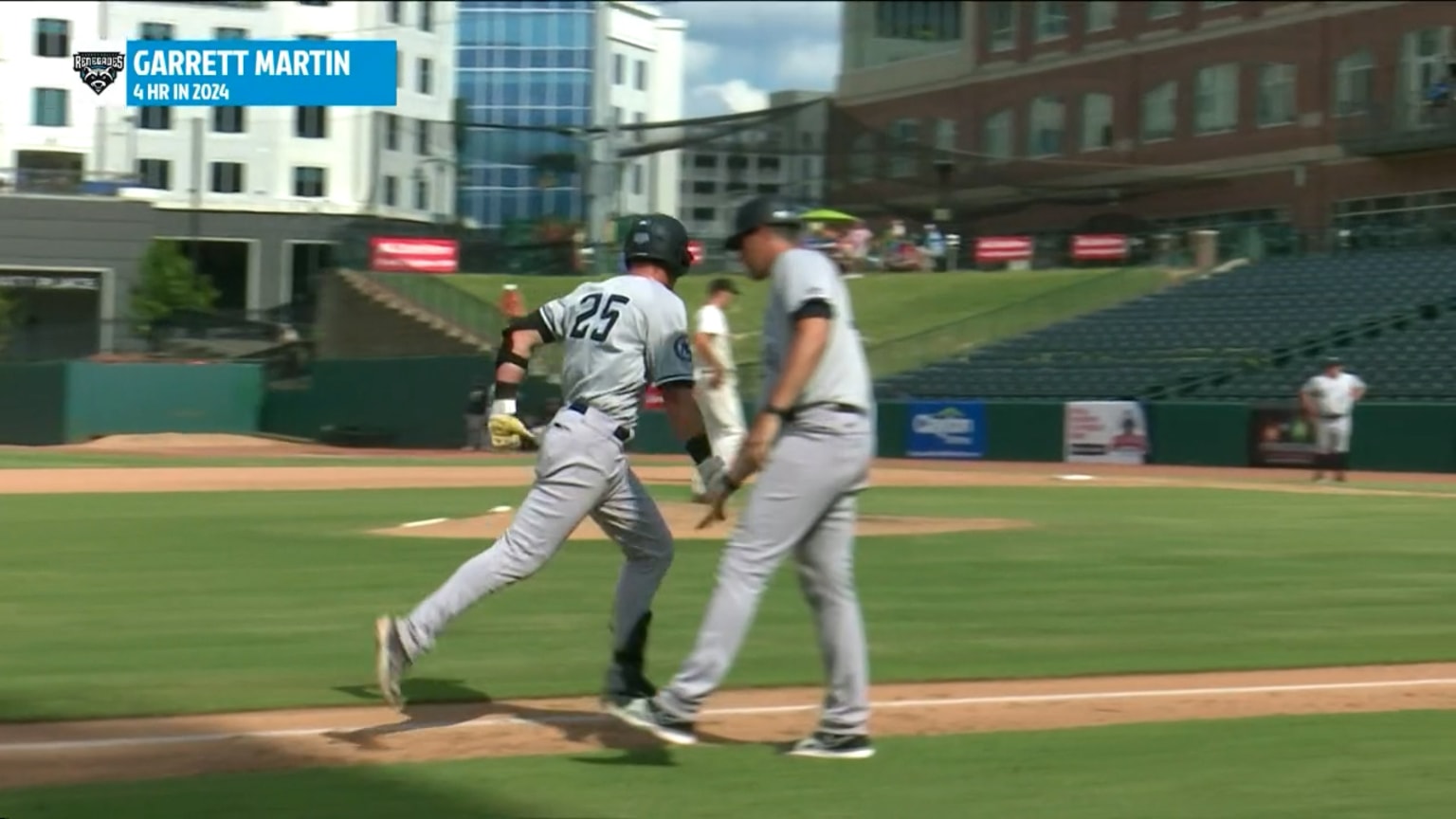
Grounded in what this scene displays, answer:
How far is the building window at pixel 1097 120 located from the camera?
64375 millimetres

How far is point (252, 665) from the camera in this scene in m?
9.32

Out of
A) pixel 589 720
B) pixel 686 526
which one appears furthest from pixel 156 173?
pixel 589 720

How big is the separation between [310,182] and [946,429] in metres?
38.5

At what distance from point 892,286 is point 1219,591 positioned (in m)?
41.0

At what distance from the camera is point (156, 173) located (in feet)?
222

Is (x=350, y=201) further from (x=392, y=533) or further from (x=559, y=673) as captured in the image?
(x=559, y=673)

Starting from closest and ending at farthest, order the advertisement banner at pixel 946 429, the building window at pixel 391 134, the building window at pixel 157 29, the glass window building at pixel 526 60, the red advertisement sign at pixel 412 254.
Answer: the advertisement banner at pixel 946 429
the red advertisement sign at pixel 412 254
the building window at pixel 391 134
the building window at pixel 157 29
the glass window building at pixel 526 60

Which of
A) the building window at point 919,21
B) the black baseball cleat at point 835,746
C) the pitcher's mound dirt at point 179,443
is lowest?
the pitcher's mound dirt at point 179,443

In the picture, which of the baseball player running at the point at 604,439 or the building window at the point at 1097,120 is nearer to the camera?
the baseball player running at the point at 604,439

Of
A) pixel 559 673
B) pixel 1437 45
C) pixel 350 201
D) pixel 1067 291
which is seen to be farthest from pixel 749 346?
pixel 559 673

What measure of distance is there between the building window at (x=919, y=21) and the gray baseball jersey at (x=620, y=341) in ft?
215

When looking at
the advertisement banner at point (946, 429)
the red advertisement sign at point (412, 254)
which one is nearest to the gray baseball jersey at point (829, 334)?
the advertisement banner at point (946, 429)

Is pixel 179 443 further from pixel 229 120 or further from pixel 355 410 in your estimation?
pixel 229 120
